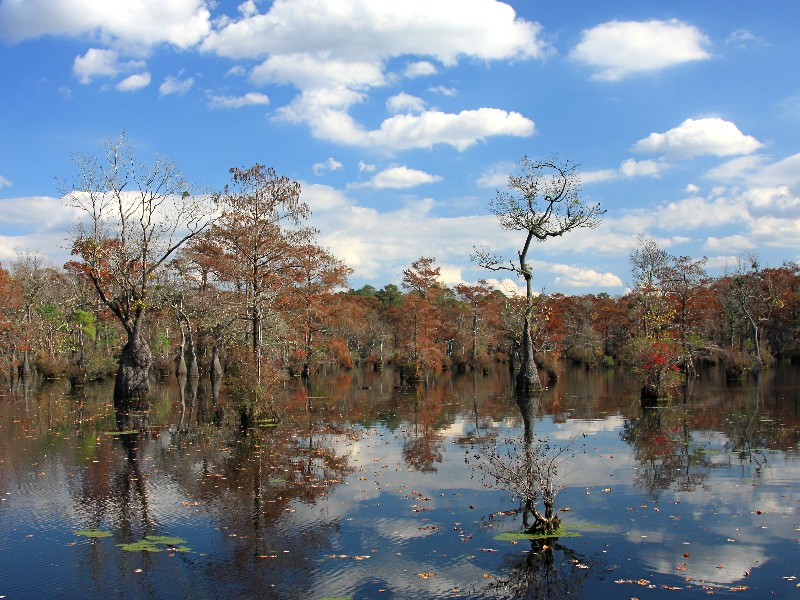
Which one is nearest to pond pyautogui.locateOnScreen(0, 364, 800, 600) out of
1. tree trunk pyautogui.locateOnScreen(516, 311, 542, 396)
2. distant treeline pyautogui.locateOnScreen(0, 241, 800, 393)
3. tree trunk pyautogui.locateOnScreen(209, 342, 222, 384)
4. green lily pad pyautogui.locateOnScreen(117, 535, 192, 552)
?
green lily pad pyautogui.locateOnScreen(117, 535, 192, 552)

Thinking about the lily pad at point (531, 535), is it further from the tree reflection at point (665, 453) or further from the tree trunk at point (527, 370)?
the tree trunk at point (527, 370)

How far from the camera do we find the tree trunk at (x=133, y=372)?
29330mm

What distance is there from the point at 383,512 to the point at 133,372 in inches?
884

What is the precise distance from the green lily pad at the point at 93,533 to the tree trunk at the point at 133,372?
68.2ft

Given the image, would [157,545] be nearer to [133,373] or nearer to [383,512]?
[383,512]

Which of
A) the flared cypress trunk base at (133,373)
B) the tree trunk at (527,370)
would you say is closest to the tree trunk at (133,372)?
the flared cypress trunk base at (133,373)

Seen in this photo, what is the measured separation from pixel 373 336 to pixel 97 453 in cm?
6083

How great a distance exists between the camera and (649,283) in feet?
157

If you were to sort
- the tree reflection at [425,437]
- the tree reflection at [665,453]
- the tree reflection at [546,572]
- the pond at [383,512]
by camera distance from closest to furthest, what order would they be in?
the tree reflection at [546,572] < the pond at [383,512] < the tree reflection at [665,453] < the tree reflection at [425,437]

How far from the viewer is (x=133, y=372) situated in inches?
1166

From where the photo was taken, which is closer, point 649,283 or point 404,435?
point 404,435

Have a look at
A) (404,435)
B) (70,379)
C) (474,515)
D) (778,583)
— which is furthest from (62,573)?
(70,379)

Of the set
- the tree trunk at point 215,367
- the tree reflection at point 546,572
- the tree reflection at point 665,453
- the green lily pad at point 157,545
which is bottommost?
the tree reflection at point 665,453

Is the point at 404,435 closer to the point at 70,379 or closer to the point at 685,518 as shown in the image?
the point at 685,518
